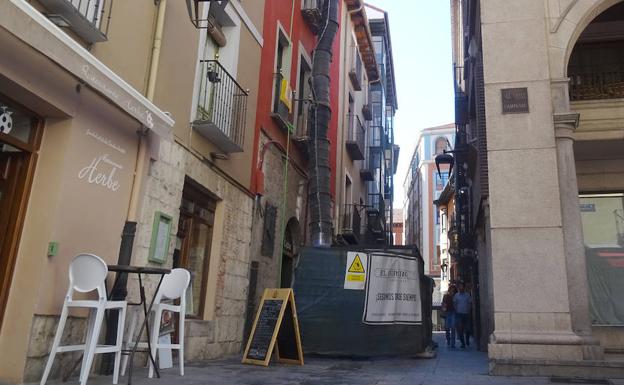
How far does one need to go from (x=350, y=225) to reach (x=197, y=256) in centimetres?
968

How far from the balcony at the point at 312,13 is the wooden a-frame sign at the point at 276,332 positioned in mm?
8037

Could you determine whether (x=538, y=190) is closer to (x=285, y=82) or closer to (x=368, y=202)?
(x=285, y=82)

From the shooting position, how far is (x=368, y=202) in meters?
23.2

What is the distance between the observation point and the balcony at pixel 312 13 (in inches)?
519

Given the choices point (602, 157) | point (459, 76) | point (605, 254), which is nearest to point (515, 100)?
point (605, 254)

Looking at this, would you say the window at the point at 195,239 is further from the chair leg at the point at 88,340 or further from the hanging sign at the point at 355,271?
the chair leg at the point at 88,340

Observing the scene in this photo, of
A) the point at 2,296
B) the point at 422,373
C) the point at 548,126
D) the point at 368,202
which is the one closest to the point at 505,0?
→ the point at 548,126

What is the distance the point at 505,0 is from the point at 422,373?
5.64 meters

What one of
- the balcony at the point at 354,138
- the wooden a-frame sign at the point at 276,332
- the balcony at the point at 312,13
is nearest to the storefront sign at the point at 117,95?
the wooden a-frame sign at the point at 276,332

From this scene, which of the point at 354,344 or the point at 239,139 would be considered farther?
the point at 239,139

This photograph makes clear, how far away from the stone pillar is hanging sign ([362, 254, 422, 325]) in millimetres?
2847

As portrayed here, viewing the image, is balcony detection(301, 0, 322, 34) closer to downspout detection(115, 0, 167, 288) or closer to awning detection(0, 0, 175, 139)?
downspout detection(115, 0, 167, 288)

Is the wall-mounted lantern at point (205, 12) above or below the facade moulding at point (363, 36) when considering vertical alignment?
below

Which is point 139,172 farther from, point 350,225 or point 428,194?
point 428,194
